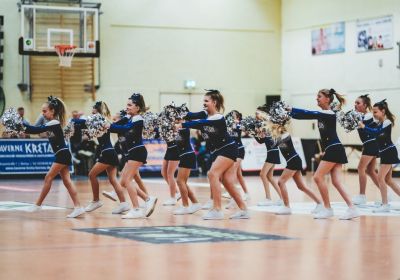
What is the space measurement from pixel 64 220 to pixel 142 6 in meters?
17.1

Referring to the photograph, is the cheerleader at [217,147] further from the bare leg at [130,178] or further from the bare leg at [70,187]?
the bare leg at [70,187]

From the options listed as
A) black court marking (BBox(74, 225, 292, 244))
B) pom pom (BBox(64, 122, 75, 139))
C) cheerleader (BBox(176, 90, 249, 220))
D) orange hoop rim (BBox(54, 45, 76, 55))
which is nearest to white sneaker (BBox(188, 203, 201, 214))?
cheerleader (BBox(176, 90, 249, 220))

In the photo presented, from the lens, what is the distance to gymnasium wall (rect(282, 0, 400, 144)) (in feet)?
80.6

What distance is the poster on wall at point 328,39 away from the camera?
26.2m

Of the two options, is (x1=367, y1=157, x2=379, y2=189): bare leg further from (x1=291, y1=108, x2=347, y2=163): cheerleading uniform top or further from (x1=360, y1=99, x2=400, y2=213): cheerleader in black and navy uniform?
(x1=291, y1=108, x2=347, y2=163): cheerleading uniform top

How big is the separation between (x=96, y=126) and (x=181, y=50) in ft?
54.5

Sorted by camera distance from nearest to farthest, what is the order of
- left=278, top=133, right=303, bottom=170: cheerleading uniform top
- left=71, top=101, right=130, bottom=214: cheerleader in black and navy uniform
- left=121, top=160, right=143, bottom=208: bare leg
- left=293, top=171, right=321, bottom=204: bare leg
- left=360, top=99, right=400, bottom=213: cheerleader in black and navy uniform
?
1. left=121, top=160, right=143, bottom=208: bare leg
2. left=71, top=101, right=130, bottom=214: cheerleader in black and navy uniform
3. left=293, top=171, right=321, bottom=204: bare leg
4. left=278, top=133, right=303, bottom=170: cheerleading uniform top
5. left=360, top=99, right=400, bottom=213: cheerleader in black and navy uniform

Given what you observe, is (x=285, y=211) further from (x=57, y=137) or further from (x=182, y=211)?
(x=57, y=137)

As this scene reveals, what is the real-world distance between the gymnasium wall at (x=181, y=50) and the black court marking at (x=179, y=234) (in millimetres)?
16609

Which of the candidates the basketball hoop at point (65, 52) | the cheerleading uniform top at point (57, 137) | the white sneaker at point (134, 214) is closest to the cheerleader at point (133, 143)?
the white sneaker at point (134, 214)

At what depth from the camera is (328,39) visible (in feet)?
87.6

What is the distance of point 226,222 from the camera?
10.7m

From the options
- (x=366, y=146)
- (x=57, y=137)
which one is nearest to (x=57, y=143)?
(x=57, y=137)

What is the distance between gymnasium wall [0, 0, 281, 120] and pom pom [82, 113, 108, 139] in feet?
48.5
